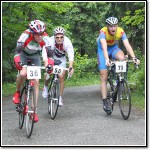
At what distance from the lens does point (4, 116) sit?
28.9 ft

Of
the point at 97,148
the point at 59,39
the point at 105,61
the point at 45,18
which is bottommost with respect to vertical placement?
the point at 97,148

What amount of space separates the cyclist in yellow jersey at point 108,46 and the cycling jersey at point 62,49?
2.18 ft

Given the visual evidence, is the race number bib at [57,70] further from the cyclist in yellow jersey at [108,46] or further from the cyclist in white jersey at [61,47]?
the cyclist in yellow jersey at [108,46]

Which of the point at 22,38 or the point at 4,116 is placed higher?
the point at 22,38

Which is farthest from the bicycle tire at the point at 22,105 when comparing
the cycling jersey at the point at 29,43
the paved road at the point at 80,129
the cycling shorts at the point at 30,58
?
the cycling jersey at the point at 29,43

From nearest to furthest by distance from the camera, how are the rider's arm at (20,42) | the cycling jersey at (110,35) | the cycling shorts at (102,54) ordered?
the rider's arm at (20,42)
the cycling jersey at (110,35)
the cycling shorts at (102,54)

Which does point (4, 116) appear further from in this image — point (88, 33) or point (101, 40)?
point (88, 33)

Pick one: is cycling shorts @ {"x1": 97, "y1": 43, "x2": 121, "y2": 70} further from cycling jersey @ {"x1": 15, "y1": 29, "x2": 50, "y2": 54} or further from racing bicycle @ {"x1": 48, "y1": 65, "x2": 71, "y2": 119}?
cycling jersey @ {"x1": 15, "y1": 29, "x2": 50, "y2": 54}

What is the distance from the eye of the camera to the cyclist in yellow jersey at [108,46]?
311 inches

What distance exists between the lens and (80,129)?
7000 millimetres

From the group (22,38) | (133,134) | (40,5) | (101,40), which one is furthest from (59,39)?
(40,5)

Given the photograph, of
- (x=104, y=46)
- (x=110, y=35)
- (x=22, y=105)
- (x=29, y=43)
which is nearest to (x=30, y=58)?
(x=29, y=43)

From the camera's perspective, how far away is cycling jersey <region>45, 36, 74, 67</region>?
8336mm

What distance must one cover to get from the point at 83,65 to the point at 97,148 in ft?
82.3
